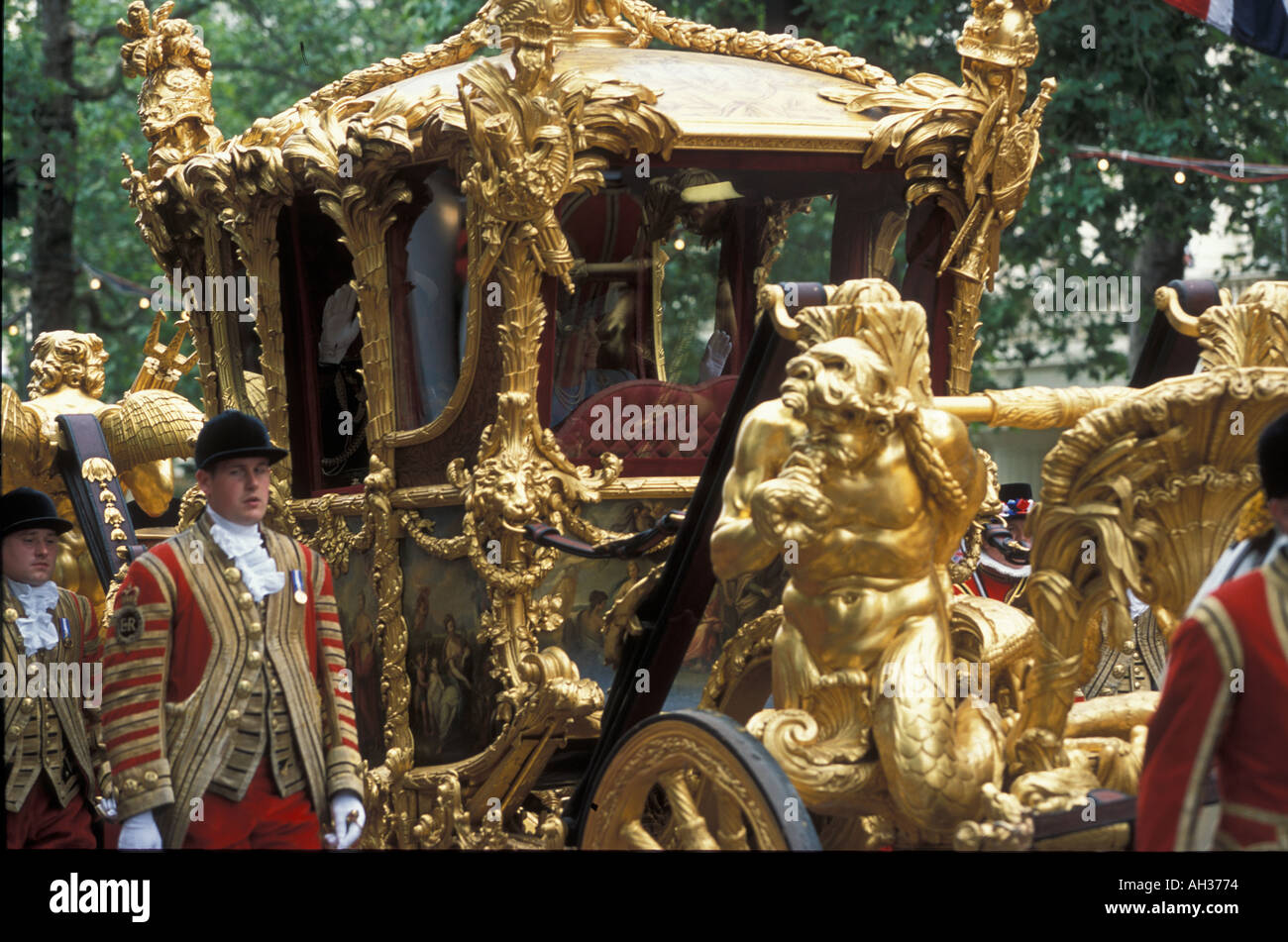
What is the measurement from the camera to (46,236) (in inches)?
665

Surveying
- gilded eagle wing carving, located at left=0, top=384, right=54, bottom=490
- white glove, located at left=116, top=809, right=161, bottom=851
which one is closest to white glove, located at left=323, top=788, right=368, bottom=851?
white glove, located at left=116, top=809, right=161, bottom=851

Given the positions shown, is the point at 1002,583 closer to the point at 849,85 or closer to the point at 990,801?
the point at 849,85

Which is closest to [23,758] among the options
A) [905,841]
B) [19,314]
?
[905,841]

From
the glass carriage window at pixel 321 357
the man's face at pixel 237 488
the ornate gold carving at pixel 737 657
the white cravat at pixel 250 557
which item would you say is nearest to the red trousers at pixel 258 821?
the white cravat at pixel 250 557

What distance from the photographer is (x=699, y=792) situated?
5.25 metres

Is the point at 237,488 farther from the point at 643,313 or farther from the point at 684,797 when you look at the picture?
the point at 643,313

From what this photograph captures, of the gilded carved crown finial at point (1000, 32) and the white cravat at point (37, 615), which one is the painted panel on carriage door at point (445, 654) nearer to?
the white cravat at point (37, 615)

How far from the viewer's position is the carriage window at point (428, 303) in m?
7.67

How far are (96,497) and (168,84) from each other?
1.97m

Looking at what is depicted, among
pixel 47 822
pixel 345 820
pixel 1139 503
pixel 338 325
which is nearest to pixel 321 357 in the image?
pixel 338 325

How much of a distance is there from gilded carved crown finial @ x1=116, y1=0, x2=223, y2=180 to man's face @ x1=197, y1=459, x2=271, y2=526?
388 cm

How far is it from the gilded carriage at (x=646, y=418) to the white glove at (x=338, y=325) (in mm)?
13

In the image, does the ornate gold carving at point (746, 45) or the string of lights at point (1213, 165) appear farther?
the string of lights at point (1213, 165)
